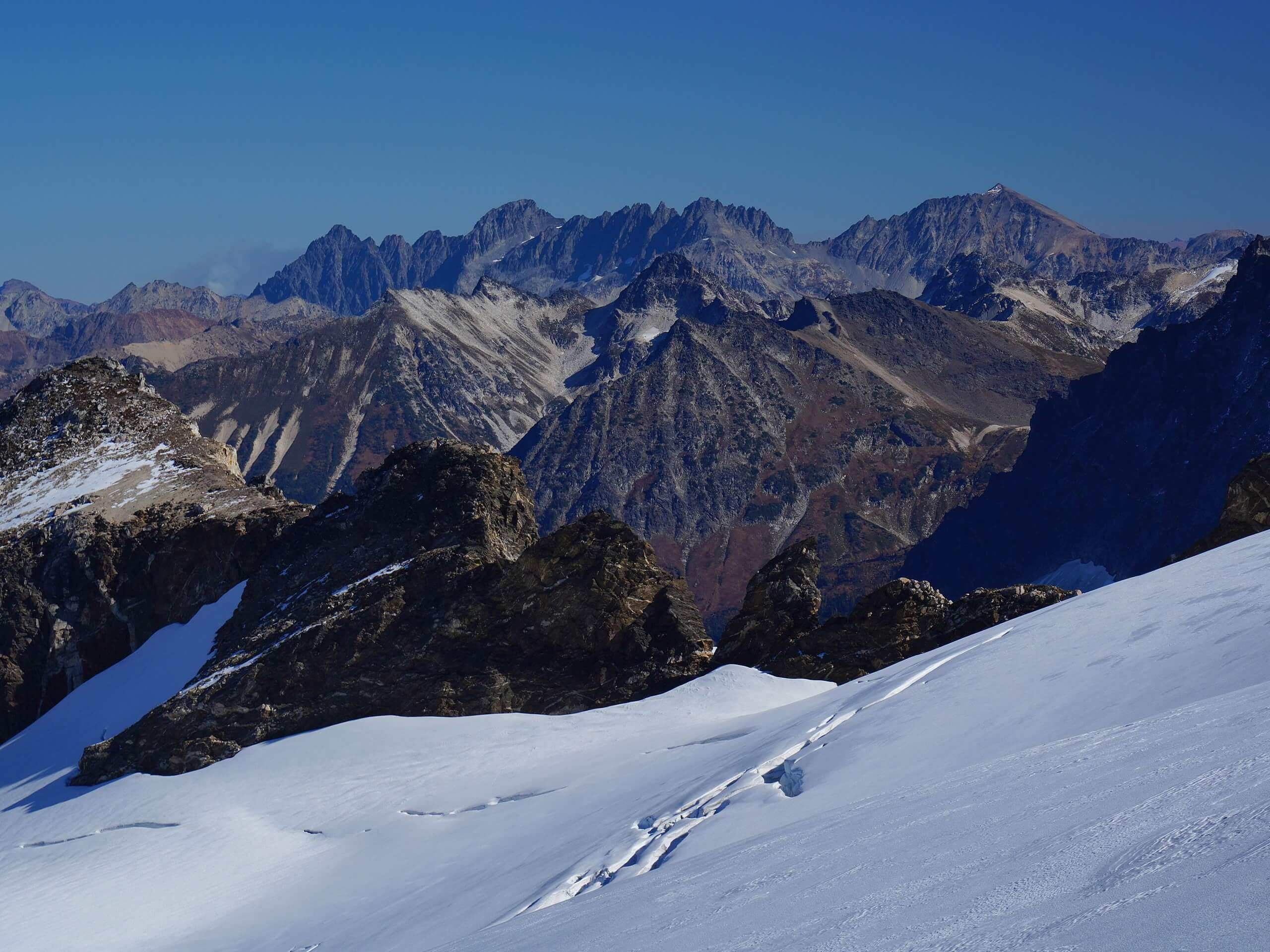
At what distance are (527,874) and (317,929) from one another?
16.0 ft

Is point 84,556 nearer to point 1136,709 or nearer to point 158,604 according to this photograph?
point 158,604

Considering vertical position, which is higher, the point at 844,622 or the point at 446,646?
the point at 446,646

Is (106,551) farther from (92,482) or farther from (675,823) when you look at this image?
(675,823)

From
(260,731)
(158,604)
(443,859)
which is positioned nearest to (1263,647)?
(443,859)

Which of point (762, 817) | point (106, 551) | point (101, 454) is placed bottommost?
point (762, 817)

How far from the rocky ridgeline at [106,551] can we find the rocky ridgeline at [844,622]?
78.9 ft

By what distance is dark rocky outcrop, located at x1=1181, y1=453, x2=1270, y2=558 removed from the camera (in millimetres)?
40531

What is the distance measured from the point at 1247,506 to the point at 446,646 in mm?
28084

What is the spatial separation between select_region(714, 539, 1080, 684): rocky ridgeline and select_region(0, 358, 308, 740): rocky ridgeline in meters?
24.0

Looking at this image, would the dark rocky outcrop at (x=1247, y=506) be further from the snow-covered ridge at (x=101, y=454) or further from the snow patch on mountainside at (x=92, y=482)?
the snow patch on mountainside at (x=92, y=482)

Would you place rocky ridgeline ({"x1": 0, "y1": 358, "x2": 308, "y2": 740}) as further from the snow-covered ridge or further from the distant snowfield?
the distant snowfield

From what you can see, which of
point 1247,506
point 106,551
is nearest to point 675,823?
point 1247,506

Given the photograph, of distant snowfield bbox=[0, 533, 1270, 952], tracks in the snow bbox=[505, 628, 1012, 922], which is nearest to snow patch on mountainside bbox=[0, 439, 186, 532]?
distant snowfield bbox=[0, 533, 1270, 952]

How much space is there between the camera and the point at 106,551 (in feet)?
193
